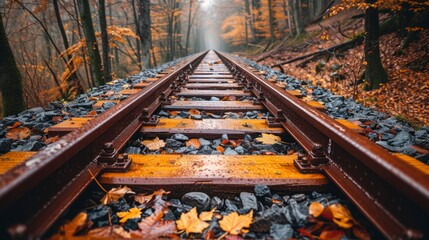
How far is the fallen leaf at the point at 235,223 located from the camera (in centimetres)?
127

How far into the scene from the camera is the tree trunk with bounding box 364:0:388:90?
6074mm

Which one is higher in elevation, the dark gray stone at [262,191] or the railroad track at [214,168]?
the railroad track at [214,168]

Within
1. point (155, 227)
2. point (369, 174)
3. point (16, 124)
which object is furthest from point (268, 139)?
point (16, 124)

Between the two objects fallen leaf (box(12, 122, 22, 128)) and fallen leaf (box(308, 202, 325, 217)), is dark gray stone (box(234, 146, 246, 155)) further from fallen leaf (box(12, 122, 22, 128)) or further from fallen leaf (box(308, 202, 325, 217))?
fallen leaf (box(12, 122, 22, 128))

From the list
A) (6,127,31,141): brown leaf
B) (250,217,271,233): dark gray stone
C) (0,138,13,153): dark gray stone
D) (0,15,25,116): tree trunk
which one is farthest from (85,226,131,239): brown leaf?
(0,15,25,116): tree trunk

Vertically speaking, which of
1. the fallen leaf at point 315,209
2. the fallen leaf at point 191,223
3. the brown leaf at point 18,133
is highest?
the brown leaf at point 18,133

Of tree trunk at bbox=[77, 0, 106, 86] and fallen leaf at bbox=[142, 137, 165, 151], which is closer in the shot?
fallen leaf at bbox=[142, 137, 165, 151]

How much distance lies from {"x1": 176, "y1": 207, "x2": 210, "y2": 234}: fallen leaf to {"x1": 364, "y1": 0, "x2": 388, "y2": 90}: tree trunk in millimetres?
6527

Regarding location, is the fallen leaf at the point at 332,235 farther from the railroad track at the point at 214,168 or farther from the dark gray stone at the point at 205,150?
the dark gray stone at the point at 205,150

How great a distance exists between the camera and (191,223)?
4.30ft

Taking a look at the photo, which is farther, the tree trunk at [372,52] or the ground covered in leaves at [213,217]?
the tree trunk at [372,52]

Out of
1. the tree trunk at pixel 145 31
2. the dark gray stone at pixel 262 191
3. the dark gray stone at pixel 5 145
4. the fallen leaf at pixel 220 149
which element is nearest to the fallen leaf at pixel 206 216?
the dark gray stone at pixel 262 191

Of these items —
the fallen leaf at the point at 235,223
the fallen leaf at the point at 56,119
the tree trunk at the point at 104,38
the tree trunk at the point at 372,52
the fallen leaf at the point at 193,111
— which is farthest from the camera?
the tree trunk at the point at 104,38

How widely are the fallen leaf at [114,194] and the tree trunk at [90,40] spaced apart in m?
6.25
